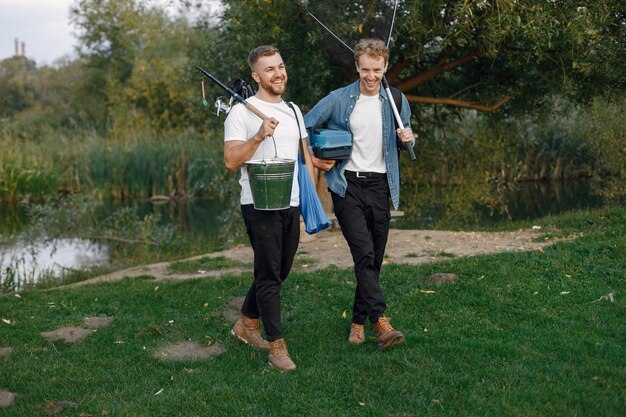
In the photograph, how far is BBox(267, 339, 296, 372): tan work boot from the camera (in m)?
5.11

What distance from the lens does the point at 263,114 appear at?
16.0ft

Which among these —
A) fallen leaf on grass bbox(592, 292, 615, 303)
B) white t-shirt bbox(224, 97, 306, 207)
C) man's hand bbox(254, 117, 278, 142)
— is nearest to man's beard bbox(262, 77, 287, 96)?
white t-shirt bbox(224, 97, 306, 207)

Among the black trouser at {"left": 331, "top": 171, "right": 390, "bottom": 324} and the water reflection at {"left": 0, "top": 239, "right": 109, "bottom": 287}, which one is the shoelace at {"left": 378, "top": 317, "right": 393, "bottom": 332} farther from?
the water reflection at {"left": 0, "top": 239, "right": 109, "bottom": 287}

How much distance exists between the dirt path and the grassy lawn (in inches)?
26.0

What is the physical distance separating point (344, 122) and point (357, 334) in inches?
57.6

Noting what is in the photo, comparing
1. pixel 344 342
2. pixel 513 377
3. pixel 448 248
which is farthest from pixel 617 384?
pixel 448 248

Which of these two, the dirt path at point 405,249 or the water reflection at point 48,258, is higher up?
the dirt path at point 405,249

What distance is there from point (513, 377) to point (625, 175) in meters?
8.24

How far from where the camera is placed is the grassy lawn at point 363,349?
14.8ft

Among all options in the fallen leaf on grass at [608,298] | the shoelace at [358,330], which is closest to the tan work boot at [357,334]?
the shoelace at [358,330]

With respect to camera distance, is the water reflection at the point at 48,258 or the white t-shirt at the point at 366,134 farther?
the water reflection at the point at 48,258

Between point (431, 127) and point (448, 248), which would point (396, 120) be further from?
point (431, 127)

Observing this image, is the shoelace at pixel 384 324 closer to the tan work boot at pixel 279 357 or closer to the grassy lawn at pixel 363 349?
the grassy lawn at pixel 363 349

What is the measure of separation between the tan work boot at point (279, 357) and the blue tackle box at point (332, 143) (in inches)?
49.1
